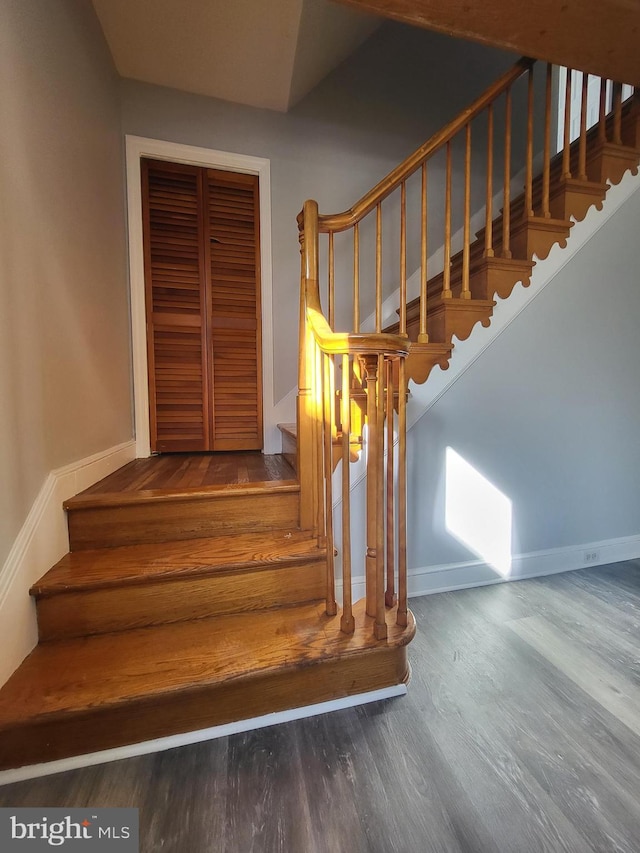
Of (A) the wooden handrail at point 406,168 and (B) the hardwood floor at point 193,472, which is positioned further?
(B) the hardwood floor at point 193,472

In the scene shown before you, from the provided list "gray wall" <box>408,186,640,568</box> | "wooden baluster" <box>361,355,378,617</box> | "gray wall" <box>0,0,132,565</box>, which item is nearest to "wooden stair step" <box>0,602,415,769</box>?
"wooden baluster" <box>361,355,378,617</box>

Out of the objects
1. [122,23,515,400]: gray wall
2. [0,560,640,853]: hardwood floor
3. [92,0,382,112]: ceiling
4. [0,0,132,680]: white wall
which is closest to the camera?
[0,560,640,853]: hardwood floor

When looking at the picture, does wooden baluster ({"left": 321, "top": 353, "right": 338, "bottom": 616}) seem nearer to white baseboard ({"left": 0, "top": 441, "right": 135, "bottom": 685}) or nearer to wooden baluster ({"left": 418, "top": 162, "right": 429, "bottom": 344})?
wooden baluster ({"left": 418, "top": 162, "right": 429, "bottom": 344})

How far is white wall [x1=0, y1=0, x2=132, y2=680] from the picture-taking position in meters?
1.04

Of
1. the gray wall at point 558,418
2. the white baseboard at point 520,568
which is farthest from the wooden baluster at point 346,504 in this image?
the gray wall at point 558,418

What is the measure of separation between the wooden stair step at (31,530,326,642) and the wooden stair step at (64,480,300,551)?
44mm

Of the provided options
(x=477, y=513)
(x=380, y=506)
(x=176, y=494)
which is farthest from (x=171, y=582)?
(x=477, y=513)

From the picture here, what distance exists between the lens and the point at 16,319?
3.51 ft

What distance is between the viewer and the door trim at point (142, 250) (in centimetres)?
203

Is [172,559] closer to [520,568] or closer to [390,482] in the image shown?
[390,482]

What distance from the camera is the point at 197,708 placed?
3.38 feet

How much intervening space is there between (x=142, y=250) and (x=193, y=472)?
137cm

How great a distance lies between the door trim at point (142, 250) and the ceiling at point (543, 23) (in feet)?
3.48

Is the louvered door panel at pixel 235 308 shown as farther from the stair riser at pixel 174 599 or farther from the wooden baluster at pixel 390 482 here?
the wooden baluster at pixel 390 482
